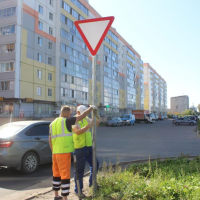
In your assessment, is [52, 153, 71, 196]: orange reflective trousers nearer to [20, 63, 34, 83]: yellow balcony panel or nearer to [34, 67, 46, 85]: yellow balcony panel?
[20, 63, 34, 83]: yellow balcony panel

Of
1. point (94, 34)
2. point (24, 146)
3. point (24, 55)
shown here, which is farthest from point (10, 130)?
point (24, 55)

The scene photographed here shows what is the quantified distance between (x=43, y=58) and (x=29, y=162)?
3229cm

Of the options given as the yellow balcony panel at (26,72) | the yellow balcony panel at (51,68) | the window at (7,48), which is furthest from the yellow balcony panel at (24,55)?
the yellow balcony panel at (51,68)

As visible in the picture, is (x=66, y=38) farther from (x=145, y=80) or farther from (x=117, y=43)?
(x=145, y=80)

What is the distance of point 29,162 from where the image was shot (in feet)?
22.6

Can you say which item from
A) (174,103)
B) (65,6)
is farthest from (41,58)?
(174,103)

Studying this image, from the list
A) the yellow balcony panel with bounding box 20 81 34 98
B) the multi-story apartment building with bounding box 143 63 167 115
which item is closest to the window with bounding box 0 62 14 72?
the yellow balcony panel with bounding box 20 81 34 98

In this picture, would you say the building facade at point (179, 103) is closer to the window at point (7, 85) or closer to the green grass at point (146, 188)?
the window at point (7, 85)

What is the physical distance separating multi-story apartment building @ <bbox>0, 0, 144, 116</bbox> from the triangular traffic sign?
29.0 meters

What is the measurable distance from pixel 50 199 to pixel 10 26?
3290 cm

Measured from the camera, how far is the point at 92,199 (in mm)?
4023

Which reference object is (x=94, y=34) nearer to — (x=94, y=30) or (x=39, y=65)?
(x=94, y=30)

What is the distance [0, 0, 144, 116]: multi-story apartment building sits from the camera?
3250cm

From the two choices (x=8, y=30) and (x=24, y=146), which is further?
(x=8, y=30)
